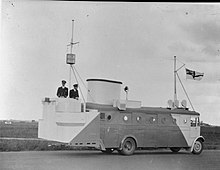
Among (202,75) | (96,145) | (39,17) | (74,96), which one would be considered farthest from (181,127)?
(39,17)

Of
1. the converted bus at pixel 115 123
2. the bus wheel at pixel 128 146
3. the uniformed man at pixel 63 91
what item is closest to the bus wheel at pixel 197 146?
the converted bus at pixel 115 123

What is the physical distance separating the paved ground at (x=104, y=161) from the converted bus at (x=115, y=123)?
0.23 feet

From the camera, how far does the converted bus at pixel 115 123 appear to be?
10.1 ft

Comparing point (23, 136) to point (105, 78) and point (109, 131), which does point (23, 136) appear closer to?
point (109, 131)

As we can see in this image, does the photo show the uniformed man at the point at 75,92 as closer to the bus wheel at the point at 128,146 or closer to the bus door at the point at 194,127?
the bus wheel at the point at 128,146

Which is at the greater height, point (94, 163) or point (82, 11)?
point (82, 11)

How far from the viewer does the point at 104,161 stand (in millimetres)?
3125

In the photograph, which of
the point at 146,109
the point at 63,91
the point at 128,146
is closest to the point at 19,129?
the point at 63,91

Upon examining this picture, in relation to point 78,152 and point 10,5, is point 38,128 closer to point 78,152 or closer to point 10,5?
point 78,152

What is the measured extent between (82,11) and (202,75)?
1.23m

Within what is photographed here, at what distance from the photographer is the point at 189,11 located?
10.3 feet

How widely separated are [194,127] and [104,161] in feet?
2.96

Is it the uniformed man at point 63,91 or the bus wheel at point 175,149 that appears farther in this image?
the bus wheel at point 175,149

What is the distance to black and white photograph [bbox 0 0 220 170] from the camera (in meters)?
3.11
